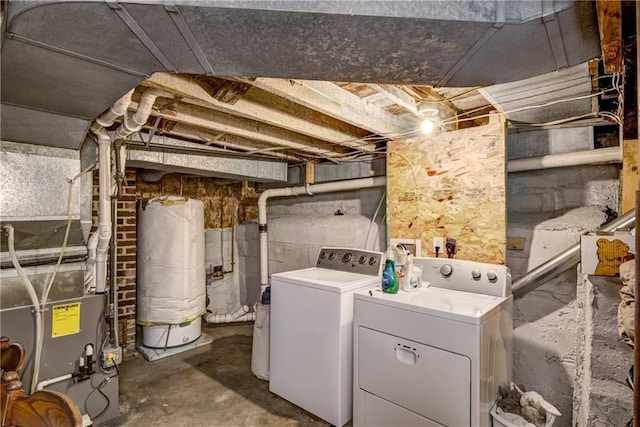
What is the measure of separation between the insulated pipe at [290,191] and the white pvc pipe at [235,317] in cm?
58

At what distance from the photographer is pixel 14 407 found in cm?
110

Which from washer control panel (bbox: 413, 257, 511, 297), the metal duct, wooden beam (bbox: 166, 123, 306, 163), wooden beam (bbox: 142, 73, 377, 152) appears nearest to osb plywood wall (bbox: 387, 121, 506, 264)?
washer control panel (bbox: 413, 257, 511, 297)

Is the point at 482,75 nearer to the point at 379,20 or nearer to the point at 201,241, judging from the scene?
the point at 379,20

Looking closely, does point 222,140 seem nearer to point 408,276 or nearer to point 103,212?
point 103,212

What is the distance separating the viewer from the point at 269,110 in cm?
208

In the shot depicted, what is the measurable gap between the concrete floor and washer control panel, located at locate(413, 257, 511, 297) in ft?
4.06

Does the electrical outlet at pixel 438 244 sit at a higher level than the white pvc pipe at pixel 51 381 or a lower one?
higher

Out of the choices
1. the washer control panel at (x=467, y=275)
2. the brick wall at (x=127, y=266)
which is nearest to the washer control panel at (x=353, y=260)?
the washer control panel at (x=467, y=275)

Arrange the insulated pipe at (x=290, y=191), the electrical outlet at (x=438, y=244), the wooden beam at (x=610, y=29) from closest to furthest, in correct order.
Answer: the wooden beam at (x=610, y=29) → the electrical outlet at (x=438, y=244) → the insulated pipe at (x=290, y=191)

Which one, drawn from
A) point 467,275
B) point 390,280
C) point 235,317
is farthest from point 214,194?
point 467,275

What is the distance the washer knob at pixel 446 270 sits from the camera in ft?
6.86

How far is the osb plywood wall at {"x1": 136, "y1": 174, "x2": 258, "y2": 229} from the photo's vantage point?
3.88 m

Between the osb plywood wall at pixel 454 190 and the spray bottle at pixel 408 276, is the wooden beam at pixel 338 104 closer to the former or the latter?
the osb plywood wall at pixel 454 190

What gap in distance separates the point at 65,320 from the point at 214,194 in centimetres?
254
